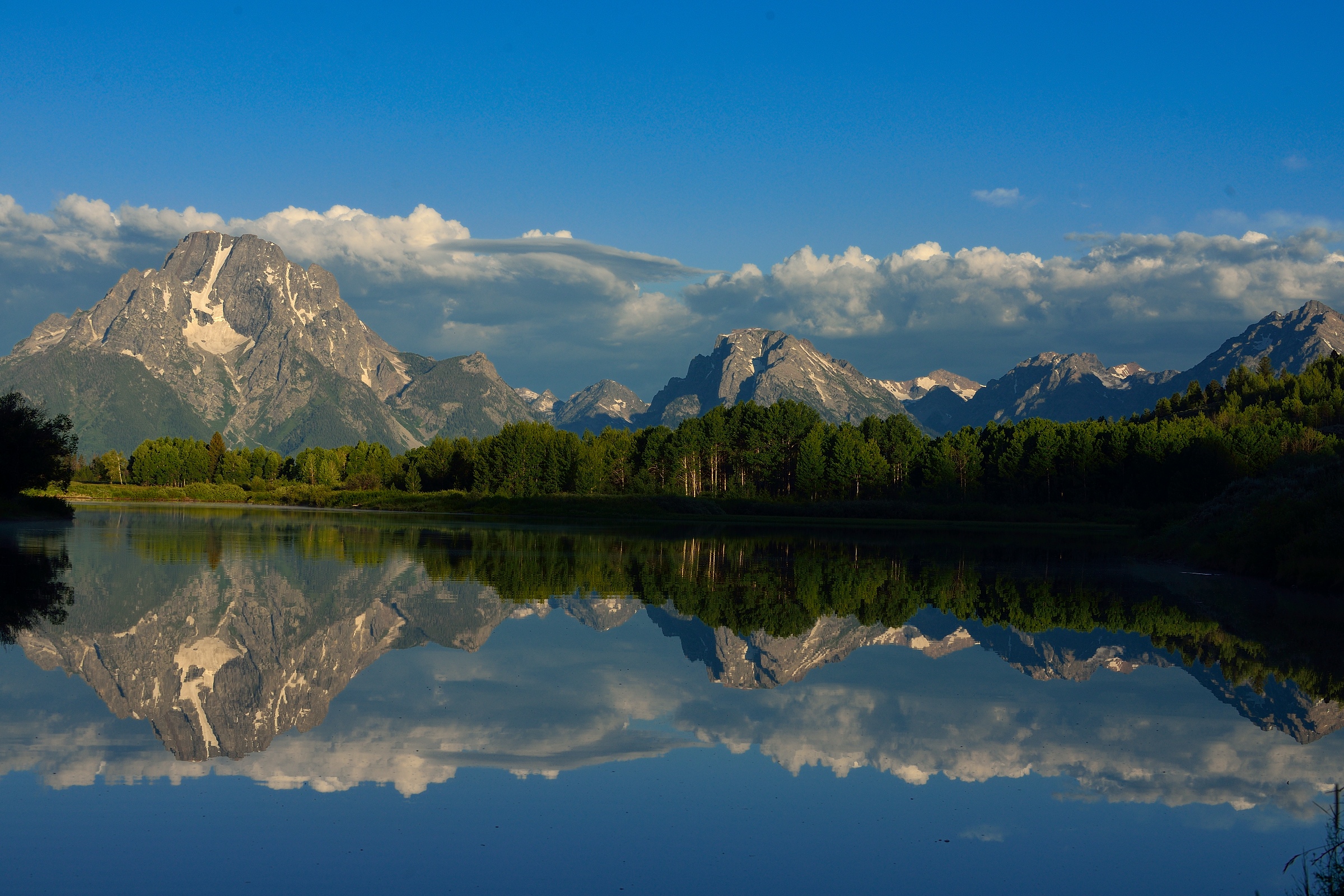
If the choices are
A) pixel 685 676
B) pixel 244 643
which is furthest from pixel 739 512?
pixel 244 643

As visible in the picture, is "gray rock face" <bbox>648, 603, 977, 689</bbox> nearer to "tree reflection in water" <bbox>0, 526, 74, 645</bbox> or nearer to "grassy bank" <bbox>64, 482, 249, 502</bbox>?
"tree reflection in water" <bbox>0, 526, 74, 645</bbox>

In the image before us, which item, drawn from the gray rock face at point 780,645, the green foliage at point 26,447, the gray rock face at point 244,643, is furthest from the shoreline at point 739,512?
the gray rock face at point 780,645

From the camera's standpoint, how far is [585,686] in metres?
19.4

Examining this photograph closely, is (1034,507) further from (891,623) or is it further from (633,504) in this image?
(891,623)

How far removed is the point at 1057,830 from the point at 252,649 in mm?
16131

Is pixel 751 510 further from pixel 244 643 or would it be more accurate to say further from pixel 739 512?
pixel 244 643

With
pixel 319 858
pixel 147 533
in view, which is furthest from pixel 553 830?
pixel 147 533

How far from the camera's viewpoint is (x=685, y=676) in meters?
20.7

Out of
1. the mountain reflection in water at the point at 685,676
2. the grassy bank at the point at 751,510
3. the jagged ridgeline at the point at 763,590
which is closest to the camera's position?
the mountain reflection in water at the point at 685,676

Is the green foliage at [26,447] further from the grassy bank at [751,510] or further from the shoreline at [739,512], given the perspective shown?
the grassy bank at [751,510]

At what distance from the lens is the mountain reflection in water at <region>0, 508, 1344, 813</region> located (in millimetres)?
14219

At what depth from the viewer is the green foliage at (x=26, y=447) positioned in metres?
66.6

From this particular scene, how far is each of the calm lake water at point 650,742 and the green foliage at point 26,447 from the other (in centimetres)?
4120

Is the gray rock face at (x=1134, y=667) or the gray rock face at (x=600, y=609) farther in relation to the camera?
the gray rock face at (x=600, y=609)
